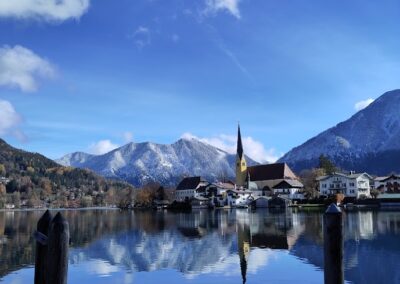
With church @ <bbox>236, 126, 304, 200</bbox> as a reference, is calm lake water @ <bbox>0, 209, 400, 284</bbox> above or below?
below

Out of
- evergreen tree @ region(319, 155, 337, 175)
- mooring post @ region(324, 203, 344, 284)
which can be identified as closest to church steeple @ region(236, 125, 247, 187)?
evergreen tree @ region(319, 155, 337, 175)

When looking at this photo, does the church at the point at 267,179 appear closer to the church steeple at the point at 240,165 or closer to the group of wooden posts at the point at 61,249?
the church steeple at the point at 240,165

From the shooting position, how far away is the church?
14625 cm

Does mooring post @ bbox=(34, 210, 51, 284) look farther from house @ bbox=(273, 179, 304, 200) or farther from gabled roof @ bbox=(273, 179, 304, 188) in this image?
gabled roof @ bbox=(273, 179, 304, 188)

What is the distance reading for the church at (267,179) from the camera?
146 m

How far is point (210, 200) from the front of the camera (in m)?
145

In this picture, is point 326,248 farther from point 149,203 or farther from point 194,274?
point 149,203

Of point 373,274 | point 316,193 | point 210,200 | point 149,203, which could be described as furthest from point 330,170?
point 373,274

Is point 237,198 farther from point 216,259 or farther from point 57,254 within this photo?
point 57,254

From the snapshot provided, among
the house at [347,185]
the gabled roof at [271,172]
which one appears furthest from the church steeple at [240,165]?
the house at [347,185]

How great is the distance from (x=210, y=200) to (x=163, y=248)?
109486 millimetres

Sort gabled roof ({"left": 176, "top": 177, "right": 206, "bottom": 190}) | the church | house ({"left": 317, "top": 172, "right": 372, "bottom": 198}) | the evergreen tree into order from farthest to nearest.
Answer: gabled roof ({"left": 176, "top": 177, "right": 206, "bottom": 190}) < the evergreen tree < the church < house ({"left": 317, "top": 172, "right": 372, "bottom": 198})

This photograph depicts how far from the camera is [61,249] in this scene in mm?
8789

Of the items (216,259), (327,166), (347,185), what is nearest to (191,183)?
(327,166)
